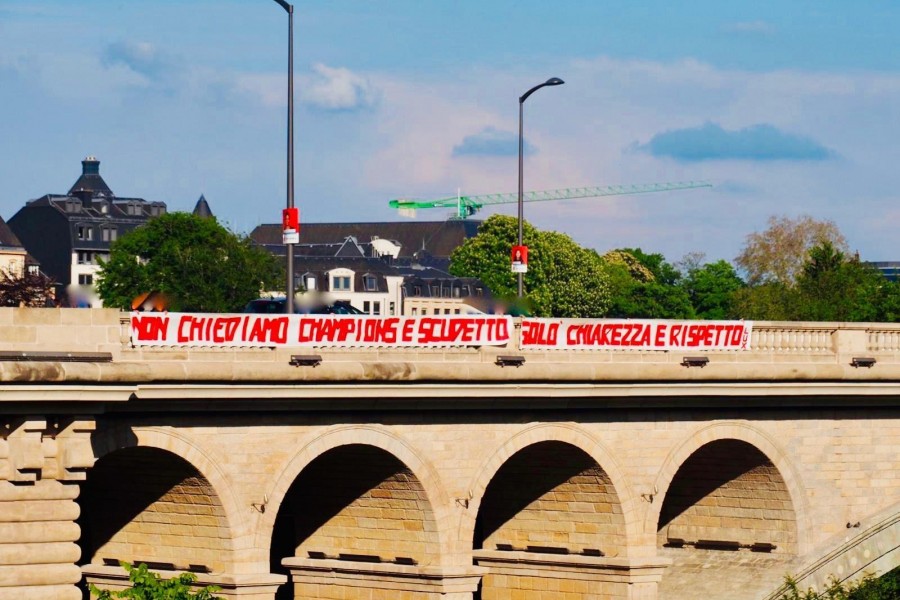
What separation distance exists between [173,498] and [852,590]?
61.3ft

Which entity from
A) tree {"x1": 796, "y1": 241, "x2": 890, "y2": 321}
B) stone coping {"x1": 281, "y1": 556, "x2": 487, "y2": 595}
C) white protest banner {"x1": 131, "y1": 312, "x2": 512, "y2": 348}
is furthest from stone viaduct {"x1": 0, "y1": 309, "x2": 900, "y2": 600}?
tree {"x1": 796, "y1": 241, "x2": 890, "y2": 321}

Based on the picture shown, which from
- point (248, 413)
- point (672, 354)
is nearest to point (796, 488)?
point (672, 354)

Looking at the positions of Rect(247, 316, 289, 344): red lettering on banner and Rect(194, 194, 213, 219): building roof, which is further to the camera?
→ Rect(194, 194, 213, 219): building roof

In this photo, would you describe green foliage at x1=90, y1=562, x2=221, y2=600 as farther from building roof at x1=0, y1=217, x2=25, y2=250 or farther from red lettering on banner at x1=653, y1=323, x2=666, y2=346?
building roof at x1=0, y1=217, x2=25, y2=250

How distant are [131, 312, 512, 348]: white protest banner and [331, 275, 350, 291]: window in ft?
427

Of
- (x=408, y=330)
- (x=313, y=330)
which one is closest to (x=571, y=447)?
(x=408, y=330)

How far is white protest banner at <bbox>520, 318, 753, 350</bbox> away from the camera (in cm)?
4344

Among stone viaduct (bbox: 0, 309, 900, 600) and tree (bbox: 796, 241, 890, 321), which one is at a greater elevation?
tree (bbox: 796, 241, 890, 321)

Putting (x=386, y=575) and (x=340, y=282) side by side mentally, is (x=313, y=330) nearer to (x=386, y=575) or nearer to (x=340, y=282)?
(x=386, y=575)

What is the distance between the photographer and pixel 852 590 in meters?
49.1

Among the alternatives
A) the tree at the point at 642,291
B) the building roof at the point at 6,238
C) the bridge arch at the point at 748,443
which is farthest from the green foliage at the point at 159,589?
the tree at the point at 642,291

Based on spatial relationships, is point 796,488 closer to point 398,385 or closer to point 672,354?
point 672,354

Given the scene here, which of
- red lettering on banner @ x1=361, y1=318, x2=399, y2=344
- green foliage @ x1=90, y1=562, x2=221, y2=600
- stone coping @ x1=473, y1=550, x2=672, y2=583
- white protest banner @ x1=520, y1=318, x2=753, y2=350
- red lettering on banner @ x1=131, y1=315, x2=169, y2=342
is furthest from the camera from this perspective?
stone coping @ x1=473, y1=550, x2=672, y2=583

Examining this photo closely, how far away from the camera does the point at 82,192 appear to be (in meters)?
174
